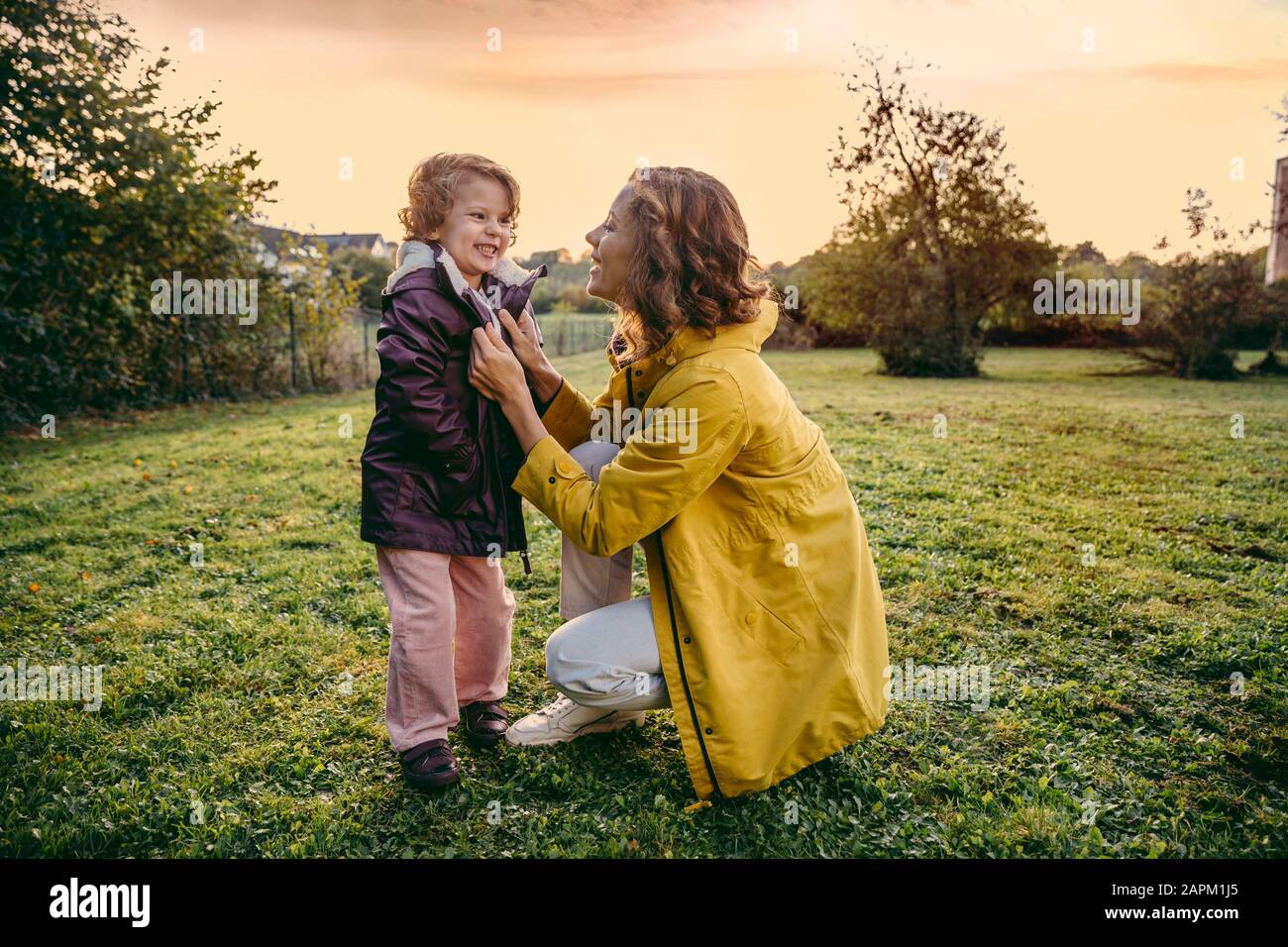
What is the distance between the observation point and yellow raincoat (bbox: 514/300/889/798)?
2.24m

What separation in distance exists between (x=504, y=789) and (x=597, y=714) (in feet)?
1.23

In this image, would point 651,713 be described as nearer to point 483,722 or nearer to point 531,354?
point 483,722

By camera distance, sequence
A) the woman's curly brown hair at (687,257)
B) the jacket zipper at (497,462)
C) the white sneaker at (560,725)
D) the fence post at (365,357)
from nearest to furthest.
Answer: the woman's curly brown hair at (687,257) < the jacket zipper at (497,462) < the white sneaker at (560,725) < the fence post at (365,357)

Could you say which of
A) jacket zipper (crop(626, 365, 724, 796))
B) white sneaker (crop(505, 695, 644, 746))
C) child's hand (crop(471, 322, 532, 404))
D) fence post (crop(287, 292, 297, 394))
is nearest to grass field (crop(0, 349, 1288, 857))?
white sneaker (crop(505, 695, 644, 746))

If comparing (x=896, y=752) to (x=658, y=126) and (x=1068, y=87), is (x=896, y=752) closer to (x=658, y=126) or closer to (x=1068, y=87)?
(x=658, y=126)

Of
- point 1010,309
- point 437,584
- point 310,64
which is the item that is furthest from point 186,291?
point 1010,309

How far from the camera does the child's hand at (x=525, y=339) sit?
2.57 m

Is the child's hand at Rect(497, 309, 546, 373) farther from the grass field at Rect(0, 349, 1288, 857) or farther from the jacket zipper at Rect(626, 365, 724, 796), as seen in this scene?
the grass field at Rect(0, 349, 1288, 857)

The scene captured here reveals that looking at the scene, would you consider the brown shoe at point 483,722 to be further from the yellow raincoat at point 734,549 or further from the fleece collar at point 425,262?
the fleece collar at point 425,262

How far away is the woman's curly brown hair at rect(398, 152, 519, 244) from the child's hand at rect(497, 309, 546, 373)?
363mm

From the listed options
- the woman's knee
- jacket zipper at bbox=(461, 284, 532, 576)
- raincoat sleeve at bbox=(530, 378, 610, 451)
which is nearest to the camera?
the woman's knee


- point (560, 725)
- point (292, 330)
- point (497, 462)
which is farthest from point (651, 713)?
point (292, 330)

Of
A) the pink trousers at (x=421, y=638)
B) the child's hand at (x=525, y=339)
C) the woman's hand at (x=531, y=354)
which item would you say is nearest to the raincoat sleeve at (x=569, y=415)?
the woman's hand at (x=531, y=354)
